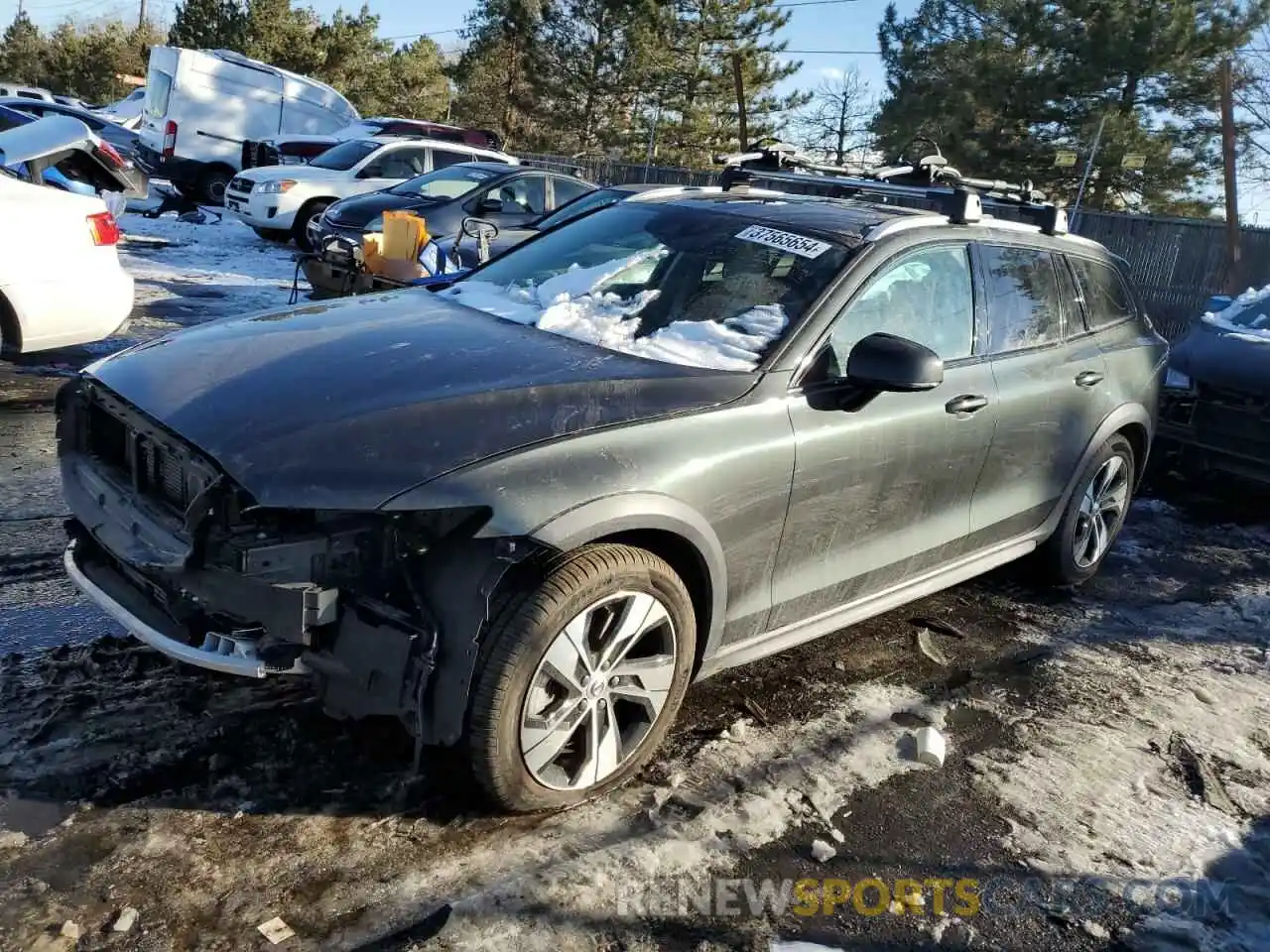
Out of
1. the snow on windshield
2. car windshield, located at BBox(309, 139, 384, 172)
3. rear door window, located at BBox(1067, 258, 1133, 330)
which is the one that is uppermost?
car windshield, located at BBox(309, 139, 384, 172)

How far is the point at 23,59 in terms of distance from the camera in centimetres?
5659

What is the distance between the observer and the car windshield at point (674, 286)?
3547 mm

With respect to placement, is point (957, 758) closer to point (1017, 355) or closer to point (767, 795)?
point (767, 795)

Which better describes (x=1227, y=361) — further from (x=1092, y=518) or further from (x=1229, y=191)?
(x=1229, y=191)

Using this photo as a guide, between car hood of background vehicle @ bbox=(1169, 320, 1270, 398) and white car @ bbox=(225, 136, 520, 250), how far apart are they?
432 inches

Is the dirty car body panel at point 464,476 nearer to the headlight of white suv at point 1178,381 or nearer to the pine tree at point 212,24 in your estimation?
the headlight of white suv at point 1178,381

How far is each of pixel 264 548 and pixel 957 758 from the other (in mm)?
2379

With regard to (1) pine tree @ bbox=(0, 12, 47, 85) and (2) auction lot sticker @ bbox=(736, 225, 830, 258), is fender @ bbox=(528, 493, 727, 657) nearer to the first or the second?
(2) auction lot sticker @ bbox=(736, 225, 830, 258)

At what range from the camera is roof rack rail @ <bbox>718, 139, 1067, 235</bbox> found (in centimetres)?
454

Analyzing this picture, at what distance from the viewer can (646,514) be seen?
289cm

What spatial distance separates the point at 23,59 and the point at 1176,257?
6107 cm

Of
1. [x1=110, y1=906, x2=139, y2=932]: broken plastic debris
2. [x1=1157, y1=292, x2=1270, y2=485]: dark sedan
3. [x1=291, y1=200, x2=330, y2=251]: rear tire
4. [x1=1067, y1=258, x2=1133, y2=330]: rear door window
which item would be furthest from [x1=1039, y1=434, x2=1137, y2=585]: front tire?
[x1=291, y1=200, x2=330, y2=251]: rear tire

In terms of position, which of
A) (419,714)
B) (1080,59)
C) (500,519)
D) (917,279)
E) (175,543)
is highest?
(1080,59)

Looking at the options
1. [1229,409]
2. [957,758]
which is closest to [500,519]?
[957,758]
